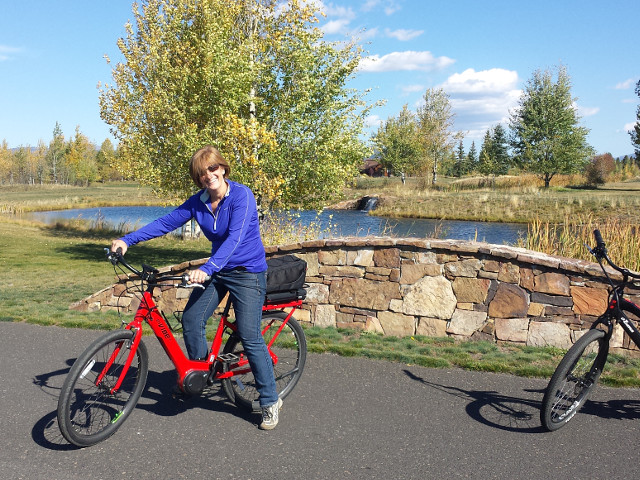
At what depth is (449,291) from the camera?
7129 millimetres

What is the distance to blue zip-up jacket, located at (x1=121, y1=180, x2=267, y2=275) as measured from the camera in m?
4.10

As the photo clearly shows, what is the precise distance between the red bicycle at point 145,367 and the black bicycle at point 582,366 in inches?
79.5

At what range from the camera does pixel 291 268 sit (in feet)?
15.4

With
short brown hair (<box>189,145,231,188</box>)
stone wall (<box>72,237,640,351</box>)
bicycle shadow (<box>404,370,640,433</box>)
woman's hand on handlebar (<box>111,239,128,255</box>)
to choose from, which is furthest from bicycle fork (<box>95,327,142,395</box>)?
stone wall (<box>72,237,640,351</box>)

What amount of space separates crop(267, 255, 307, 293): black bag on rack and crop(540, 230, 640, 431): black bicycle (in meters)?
2.06

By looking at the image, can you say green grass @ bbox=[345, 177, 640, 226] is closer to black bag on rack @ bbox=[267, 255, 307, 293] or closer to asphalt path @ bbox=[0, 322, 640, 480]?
asphalt path @ bbox=[0, 322, 640, 480]

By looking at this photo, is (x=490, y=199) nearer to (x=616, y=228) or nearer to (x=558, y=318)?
(x=616, y=228)

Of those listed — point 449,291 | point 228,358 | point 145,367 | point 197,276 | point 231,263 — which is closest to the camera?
point 197,276

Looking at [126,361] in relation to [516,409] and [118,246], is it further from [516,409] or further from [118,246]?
[516,409]

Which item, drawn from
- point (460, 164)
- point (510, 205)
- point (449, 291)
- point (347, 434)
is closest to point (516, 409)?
point (347, 434)

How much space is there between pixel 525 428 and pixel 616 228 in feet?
23.9

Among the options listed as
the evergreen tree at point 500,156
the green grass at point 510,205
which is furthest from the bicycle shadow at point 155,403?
the evergreen tree at point 500,156

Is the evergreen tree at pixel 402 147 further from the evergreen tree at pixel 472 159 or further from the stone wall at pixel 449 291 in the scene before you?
the stone wall at pixel 449 291

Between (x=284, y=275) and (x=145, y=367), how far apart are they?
49.8 inches
